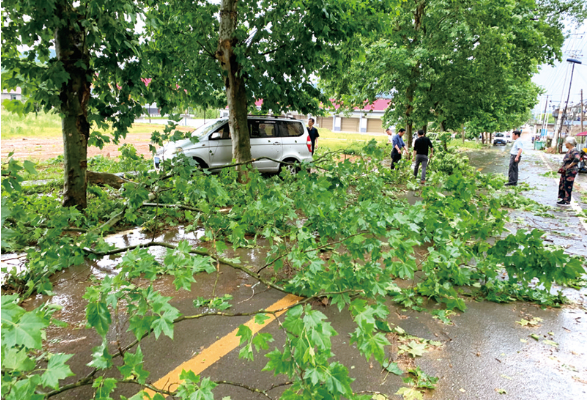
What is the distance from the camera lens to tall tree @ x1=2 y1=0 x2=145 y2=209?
13.6ft

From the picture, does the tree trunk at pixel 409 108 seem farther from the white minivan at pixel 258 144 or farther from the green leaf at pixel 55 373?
the green leaf at pixel 55 373

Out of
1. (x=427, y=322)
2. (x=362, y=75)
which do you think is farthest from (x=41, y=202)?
(x=362, y=75)

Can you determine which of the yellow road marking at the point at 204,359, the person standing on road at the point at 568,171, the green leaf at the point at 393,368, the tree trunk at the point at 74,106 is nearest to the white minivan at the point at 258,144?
the tree trunk at the point at 74,106

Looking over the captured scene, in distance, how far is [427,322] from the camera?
3.78 metres

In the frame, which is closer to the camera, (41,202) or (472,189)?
(472,189)

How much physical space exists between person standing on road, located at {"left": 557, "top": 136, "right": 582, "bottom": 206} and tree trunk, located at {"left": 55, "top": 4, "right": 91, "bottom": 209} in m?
11.2

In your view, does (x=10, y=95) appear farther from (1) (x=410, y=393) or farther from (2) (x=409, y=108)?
(2) (x=409, y=108)

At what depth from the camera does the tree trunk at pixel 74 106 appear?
16.5 feet

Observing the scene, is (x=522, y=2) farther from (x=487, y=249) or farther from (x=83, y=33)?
(x=83, y=33)

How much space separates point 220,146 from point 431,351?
28.4 ft

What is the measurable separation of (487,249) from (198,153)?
318 inches

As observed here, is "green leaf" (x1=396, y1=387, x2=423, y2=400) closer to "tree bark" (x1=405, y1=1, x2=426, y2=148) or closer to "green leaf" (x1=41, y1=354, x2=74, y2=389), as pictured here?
"green leaf" (x1=41, y1=354, x2=74, y2=389)

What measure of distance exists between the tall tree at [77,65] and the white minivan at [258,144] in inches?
181

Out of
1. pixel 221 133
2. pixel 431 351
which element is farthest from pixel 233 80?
pixel 431 351
